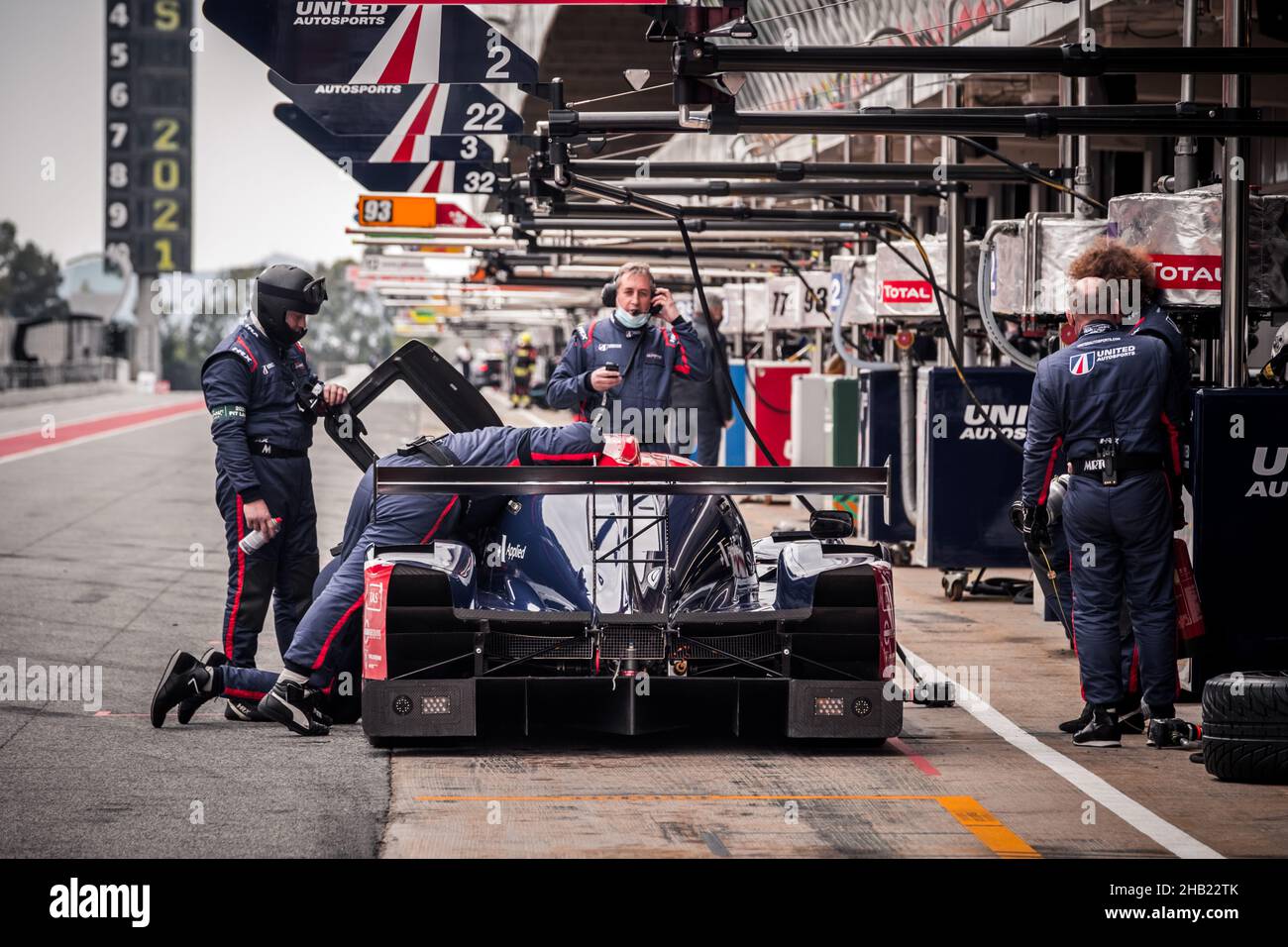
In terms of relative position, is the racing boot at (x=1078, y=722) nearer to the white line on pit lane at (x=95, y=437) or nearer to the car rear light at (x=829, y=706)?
the car rear light at (x=829, y=706)

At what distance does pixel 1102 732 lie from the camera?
8.62 m

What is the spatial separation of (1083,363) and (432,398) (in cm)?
312

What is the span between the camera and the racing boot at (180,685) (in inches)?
351

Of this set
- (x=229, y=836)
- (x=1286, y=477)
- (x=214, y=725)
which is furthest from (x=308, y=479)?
(x=1286, y=477)

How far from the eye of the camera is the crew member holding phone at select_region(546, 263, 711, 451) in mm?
11719

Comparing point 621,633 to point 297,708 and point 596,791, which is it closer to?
point 596,791

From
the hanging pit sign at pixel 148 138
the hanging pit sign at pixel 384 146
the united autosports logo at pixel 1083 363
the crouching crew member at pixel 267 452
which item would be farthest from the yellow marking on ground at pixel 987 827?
the hanging pit sign at pixel 148 138

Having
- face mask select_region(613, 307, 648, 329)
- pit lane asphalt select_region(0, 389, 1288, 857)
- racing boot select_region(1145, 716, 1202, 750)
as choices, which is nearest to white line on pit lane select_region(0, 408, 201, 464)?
face mask select_region(613, 307, 648, 329)

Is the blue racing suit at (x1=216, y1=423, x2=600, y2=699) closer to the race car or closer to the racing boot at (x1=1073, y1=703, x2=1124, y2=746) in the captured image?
the race car

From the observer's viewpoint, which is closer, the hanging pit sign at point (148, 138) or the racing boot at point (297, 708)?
the racing boot at point (297, 708)

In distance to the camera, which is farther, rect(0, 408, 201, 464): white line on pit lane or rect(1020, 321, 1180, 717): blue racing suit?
rect(0, 408, 201, 464): white line on pit lane

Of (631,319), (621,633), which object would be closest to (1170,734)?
(621,633)

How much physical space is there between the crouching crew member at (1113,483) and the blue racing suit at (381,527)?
6.93 feet
